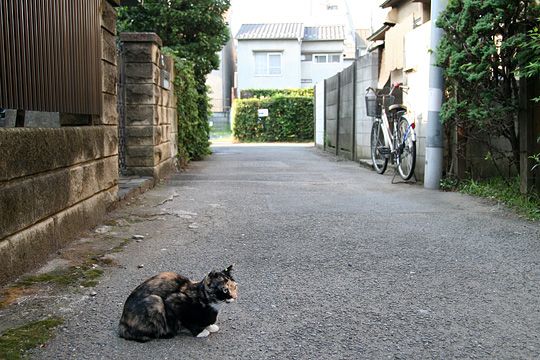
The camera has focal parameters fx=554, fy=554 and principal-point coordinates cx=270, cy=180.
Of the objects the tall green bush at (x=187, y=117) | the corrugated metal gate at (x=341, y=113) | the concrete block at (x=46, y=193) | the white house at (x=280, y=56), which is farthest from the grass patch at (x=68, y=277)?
the white house at (x=280, y=56)

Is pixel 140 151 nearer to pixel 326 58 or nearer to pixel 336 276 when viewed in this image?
pixel 336 276

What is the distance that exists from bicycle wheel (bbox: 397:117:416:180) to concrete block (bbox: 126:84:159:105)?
13.2ft

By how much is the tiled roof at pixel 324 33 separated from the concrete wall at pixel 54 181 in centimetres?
3302

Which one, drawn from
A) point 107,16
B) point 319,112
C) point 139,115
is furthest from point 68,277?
point 319,112

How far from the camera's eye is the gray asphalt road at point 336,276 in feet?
9.05

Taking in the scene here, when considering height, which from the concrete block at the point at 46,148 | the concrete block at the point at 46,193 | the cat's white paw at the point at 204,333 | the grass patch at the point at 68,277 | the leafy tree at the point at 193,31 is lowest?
the cat's white paw at the point at 204,333

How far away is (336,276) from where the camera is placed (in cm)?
390

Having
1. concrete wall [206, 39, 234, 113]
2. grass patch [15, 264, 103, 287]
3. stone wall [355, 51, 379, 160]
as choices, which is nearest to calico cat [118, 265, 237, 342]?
grass patch [15, 264, 103, 287]

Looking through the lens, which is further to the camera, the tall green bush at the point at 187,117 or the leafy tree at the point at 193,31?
the leafy tree at the point at 193,31

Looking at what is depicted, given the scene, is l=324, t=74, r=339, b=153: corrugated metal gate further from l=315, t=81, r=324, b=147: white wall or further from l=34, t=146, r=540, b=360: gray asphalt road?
l=34, t=146, r=540, b=360: gray asphalt road

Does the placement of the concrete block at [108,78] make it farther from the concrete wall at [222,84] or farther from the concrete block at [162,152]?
the concrete wall at [222,84]

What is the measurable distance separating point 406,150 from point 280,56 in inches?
1143

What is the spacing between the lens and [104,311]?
317cm

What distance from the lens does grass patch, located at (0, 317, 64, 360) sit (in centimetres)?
Answer: 257
